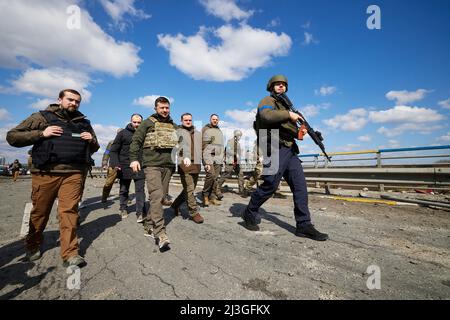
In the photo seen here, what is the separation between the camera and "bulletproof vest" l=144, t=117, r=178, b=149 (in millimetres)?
3432

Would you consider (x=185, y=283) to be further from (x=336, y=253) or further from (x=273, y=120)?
(x=273, y=120)

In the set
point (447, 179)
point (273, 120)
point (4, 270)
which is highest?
point (273, 120)

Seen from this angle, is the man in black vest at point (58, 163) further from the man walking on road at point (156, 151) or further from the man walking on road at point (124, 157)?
the man walking on road at point (124, 157)

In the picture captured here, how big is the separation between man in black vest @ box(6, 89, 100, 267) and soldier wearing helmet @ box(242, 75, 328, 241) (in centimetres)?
239

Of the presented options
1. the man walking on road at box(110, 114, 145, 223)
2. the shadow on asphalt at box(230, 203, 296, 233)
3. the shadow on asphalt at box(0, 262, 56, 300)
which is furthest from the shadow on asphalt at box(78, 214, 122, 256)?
the shadow on asphalt at box(230, 203, 296, 233)

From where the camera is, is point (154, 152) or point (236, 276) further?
point (154, 152)

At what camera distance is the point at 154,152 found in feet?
11.3

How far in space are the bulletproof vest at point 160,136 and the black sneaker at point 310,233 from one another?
2.28 meters

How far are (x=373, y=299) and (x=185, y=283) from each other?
5.02 ft

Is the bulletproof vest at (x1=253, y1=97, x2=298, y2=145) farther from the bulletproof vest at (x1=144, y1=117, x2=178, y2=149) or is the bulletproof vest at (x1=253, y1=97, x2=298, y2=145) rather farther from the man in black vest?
the man in black vest

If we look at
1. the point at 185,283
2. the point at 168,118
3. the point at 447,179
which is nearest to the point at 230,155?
the point at 168,118

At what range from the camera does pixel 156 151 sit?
11.4ft

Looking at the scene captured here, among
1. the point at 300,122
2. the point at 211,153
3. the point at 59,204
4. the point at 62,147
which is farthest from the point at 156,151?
the point at 211,153

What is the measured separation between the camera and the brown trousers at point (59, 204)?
2.67 metres
